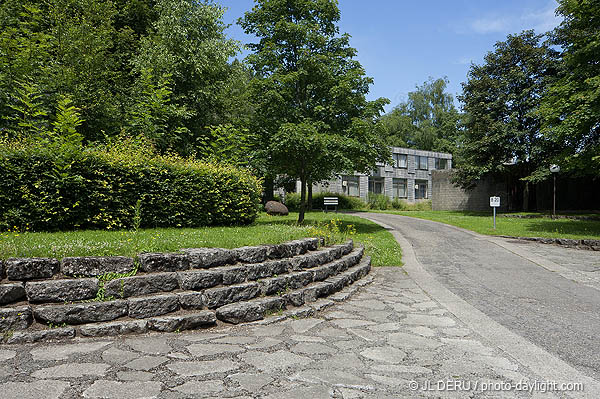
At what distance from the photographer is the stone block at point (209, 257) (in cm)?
497

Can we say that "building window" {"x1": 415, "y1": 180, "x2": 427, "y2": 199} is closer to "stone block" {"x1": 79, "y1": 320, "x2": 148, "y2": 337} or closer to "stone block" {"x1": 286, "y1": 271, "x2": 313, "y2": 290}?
"stone block" {"x1": 286, "y1": 271, "x2": 313, "y2": 290}

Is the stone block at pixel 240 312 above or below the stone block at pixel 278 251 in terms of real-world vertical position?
below

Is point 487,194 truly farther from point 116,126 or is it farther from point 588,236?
point 116,126

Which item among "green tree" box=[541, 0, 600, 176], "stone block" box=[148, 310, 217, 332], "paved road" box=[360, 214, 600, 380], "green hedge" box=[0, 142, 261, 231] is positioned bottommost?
"paved road" box=[360, 214, 600, 380]

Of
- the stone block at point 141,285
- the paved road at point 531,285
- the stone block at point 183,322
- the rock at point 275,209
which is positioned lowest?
the paved road at point 531,285

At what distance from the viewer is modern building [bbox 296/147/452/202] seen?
41.5m

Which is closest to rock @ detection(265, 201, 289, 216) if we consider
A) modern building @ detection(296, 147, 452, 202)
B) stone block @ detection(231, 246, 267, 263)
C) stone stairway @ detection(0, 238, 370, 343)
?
Answer: stone stairway @ detection(0, 238, 370, 343)

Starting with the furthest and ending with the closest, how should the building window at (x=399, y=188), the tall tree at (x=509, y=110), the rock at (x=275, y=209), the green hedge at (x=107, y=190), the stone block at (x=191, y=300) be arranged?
the building window at (x=399, y=188) < the tall tree at (x=509, y=110) < the rock at (x=275, y=209) < the green hedge at (x=107, y=190) < the stone block at (x=191, y=300)

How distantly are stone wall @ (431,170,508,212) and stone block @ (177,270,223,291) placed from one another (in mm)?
29206

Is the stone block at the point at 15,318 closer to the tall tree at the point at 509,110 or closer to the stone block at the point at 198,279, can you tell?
the stone block at the point at 198,279

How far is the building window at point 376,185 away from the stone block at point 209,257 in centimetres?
3827

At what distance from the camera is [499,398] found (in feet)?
9.63

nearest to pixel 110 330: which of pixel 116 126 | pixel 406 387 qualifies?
pixel 406 387

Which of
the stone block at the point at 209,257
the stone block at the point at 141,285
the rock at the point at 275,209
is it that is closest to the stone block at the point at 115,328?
the stone block at the point at 141,285
